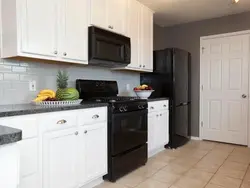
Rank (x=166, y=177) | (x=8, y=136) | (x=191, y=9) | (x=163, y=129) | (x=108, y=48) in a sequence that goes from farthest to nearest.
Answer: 1. (x=191, y=9)
2. (x=163, y=129)
3. (x=108, y=48)
4. (x=166, y=177)
5. (x=8, y=136)

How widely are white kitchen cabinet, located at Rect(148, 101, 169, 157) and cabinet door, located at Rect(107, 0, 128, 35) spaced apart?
118 cm

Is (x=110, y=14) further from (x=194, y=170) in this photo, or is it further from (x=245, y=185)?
(x=245, y=185)

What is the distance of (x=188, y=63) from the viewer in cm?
415

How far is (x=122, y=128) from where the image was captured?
8.18 feet

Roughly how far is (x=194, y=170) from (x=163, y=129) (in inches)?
36.3

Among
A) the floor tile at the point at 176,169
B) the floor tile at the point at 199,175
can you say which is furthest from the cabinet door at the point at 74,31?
the floor tile at the point at 199,175

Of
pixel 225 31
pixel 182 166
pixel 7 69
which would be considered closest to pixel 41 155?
pixel 7 69

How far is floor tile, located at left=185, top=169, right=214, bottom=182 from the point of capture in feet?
8.19

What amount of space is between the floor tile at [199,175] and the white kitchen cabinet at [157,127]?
703mm

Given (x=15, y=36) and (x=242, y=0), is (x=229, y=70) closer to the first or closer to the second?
Answer: (x=242, y=0)

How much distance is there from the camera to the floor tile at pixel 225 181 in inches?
91.4

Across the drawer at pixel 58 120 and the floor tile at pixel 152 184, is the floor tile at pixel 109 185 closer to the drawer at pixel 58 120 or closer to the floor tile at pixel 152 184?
the floor tile at pixel 152 184

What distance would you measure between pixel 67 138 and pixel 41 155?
0.89 ft

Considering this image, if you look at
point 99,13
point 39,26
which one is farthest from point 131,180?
point 99,13
